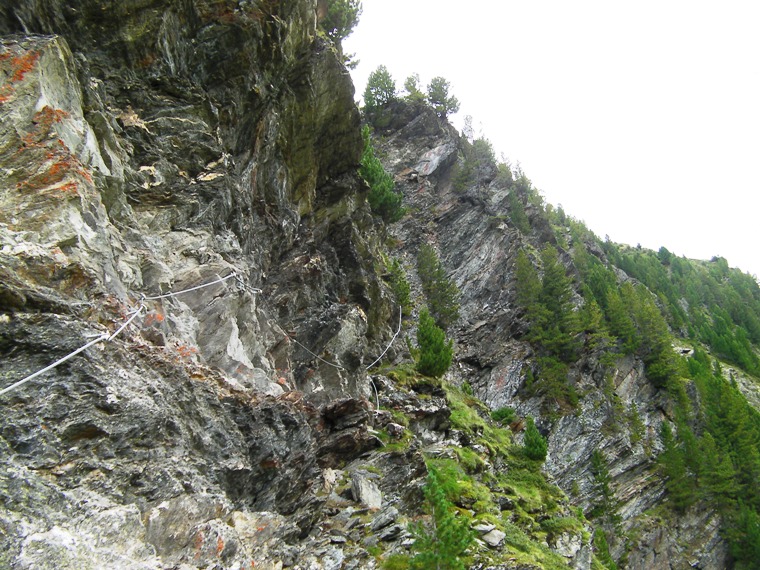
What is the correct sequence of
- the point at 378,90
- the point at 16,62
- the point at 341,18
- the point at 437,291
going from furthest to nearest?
the point at 378,90
the point at 437,291
the point at 341,18
the point at 16,62

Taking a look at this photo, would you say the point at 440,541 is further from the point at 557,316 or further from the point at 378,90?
the point at 378,90

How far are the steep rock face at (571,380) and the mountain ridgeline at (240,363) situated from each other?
0.31 m

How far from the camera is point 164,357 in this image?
29.8 feet

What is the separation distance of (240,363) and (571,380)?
108 feet

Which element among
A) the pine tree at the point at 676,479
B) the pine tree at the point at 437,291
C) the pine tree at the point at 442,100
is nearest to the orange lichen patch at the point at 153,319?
the pine tree at the point at 437,291

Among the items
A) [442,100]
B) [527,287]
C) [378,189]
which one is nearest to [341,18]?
[378,189]

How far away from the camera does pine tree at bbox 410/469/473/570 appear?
1061cm

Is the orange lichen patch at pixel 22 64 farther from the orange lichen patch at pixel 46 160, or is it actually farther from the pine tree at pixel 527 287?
the pine tree at pixel 527 287

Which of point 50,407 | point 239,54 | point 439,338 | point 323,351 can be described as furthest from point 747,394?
point 50,407

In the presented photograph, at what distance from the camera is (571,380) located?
1521 inches

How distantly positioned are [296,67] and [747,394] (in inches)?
2850

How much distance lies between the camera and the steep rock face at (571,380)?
34.8 m

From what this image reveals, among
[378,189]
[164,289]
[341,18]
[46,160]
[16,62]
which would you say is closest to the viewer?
[46,160]

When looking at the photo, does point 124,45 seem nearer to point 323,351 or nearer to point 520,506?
point 323,351
